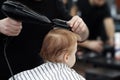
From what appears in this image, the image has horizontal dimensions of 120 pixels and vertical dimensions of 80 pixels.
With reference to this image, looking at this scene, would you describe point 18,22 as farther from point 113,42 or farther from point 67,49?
point 113,42

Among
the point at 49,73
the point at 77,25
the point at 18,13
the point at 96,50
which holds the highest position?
the point at 18,13

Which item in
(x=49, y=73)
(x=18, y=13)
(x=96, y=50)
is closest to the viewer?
(x=18, y=13)

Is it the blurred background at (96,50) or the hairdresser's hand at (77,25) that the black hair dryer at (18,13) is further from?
the blurred background at (96,50)

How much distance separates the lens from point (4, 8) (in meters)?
1.03

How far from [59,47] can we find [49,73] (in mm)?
133

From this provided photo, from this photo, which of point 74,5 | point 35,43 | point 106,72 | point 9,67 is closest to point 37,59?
point 35,43

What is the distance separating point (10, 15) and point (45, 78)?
0.36 metres

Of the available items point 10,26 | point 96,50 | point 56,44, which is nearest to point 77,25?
point 56,44

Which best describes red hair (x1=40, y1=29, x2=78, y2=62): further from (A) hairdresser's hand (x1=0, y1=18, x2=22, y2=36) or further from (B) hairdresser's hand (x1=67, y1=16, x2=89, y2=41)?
(A) hairdresser's hand (x1=0, y1=18, x2=22, y2=36)

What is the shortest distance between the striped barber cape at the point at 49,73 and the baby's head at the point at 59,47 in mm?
40

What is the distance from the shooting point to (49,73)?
131cm

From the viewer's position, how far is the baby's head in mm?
1378

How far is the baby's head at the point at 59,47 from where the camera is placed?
4.52 ft

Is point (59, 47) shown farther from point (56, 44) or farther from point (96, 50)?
point (96, 50)
